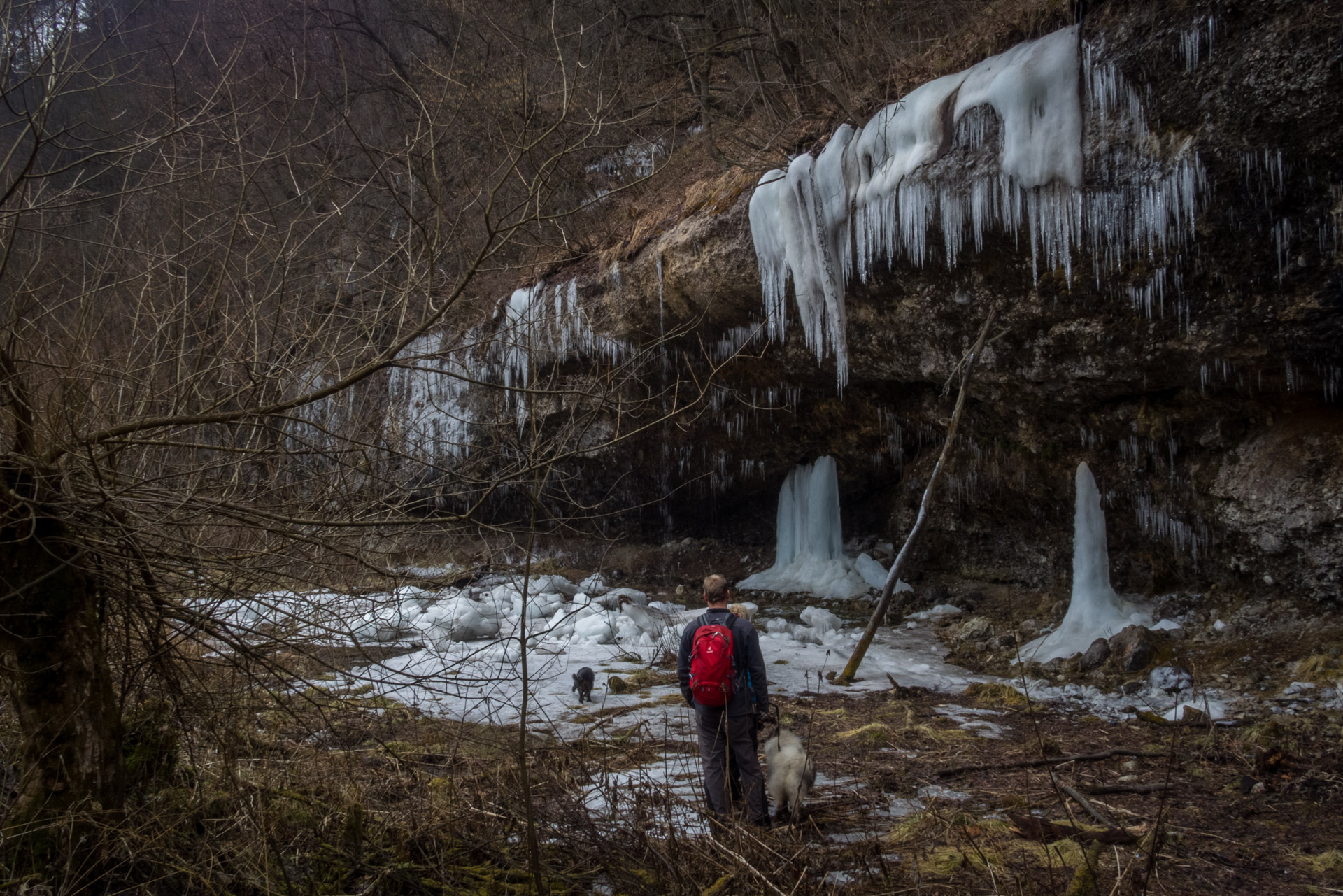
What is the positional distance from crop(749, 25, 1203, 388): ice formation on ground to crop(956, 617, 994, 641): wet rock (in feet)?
10.0

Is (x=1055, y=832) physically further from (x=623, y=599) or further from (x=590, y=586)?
(x=590, y=586)

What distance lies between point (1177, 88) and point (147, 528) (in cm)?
721

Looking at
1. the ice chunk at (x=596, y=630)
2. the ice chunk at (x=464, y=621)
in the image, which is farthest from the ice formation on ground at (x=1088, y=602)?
the ice chunk at (x=464, y=621)

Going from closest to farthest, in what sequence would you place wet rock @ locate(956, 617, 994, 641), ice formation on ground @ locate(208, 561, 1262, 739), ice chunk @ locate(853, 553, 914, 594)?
ice formation on ground @ locate(208, 561, 1262, 739)
wet rock @ locate(956, 617, 994, 641)
ice chunk @ locate(853, 553, 914, 594)

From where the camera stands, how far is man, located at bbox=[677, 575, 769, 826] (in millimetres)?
3648

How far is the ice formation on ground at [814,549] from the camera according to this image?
1141 centimetres

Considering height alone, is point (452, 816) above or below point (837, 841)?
above

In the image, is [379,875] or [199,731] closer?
[379,875]

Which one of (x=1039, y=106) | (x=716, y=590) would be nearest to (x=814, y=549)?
(x=1039, y=106)

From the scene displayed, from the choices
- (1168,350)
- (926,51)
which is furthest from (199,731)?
(926,51)

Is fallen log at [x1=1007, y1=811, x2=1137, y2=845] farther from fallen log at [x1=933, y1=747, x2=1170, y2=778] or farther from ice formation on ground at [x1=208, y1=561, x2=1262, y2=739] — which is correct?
ice formation on ground at [x1=208, y1=561, x2=1262, y2=739]

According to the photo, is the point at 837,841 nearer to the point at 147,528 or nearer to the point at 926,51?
the point at 147,528

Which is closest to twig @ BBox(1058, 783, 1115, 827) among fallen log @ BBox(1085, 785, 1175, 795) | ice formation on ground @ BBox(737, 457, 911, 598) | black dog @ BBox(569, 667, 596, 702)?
fallen log @ BBox(1085, 785, 1175, 795)

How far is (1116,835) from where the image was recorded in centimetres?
328
